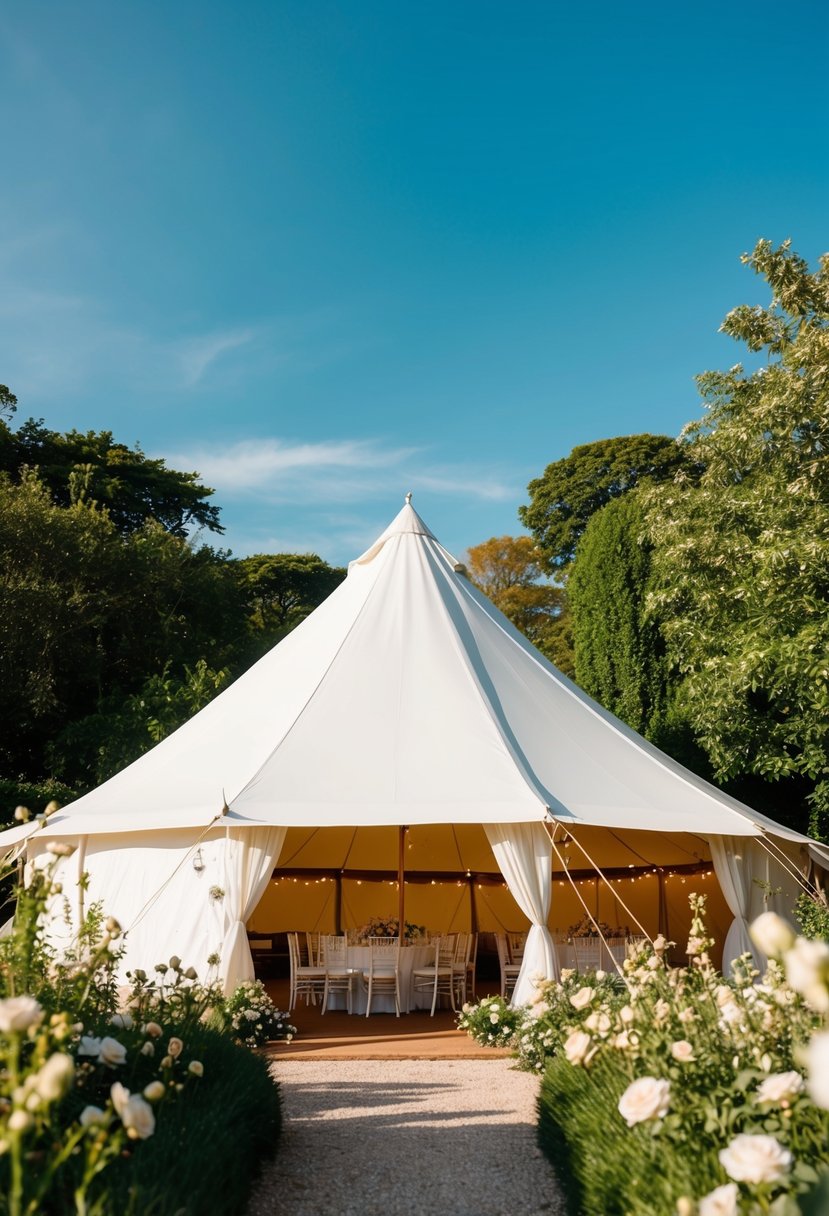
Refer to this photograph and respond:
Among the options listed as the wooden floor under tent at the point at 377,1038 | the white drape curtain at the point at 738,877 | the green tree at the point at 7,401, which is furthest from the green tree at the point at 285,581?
the white drape curtain at the point at 738,877

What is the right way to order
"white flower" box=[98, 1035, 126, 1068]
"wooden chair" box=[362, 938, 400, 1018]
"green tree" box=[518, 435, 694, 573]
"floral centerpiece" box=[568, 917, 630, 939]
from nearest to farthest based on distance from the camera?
"white flower" box=[98, 1035, 126, 1068] < "wooden chair" box=[362, 938, 400, 1018] < "floral centerpiece" box=[568, 917, 630, 939] < "green tree" box=[518, 435, 694, 573]

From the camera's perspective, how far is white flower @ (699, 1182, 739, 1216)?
1.73m

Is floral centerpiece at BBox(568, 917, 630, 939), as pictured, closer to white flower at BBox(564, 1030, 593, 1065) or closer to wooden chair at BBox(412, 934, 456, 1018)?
wooden chair at BBox(412, 934, 456, 1018)

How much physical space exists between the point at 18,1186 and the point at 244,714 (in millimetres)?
7599

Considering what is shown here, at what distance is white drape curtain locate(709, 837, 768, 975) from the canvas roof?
35 cm

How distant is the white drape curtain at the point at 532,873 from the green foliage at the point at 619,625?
25.7 ft

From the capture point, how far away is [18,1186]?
1623mm

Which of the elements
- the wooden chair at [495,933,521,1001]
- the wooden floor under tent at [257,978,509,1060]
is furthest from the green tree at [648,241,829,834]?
the wooden floor under tent at [257,978,509,1060]

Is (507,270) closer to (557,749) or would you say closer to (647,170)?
(647,170)

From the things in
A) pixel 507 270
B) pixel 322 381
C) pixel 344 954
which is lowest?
pixel 344 954

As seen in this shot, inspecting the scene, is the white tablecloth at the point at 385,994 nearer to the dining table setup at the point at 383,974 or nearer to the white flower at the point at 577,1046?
the dining table setup at the point at 383,974

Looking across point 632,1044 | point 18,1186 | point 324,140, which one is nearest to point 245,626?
point 324,140

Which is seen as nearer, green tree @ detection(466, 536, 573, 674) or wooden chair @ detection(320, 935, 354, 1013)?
wooden chair @ detection(320, 935, 354, 1013)

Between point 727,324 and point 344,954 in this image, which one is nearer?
point 344,954
